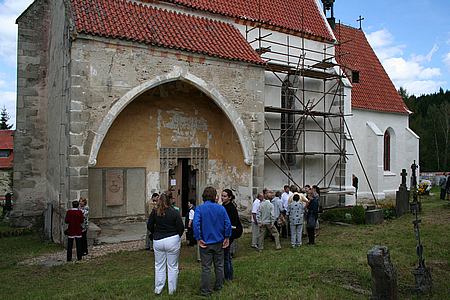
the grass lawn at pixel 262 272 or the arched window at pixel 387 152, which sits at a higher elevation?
the arched window at pixel 387 152

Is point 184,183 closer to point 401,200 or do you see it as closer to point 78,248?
point 78,248

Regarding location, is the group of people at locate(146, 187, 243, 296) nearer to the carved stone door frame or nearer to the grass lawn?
the grass lawn

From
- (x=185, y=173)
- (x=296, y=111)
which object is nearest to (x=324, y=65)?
(x=296, y=111)

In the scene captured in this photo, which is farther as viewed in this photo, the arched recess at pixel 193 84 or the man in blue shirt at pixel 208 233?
the arched recess at pixel 193 84

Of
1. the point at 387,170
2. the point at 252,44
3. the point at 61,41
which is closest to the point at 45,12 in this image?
the point at 61,41

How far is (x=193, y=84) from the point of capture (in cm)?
1279

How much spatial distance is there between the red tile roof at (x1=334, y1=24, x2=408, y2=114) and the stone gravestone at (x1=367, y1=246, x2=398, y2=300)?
15.7 meters

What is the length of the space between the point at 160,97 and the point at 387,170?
14384mm

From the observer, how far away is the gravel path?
9286mm

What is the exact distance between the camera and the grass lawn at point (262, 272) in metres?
6.38

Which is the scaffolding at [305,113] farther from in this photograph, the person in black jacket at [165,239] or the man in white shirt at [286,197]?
the person in black jacket at [165,239]

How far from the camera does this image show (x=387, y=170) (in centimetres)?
2253

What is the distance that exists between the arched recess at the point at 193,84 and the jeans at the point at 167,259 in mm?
5585

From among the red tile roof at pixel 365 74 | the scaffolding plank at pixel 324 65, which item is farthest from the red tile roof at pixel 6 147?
the red tile roof at pixel 365 74
